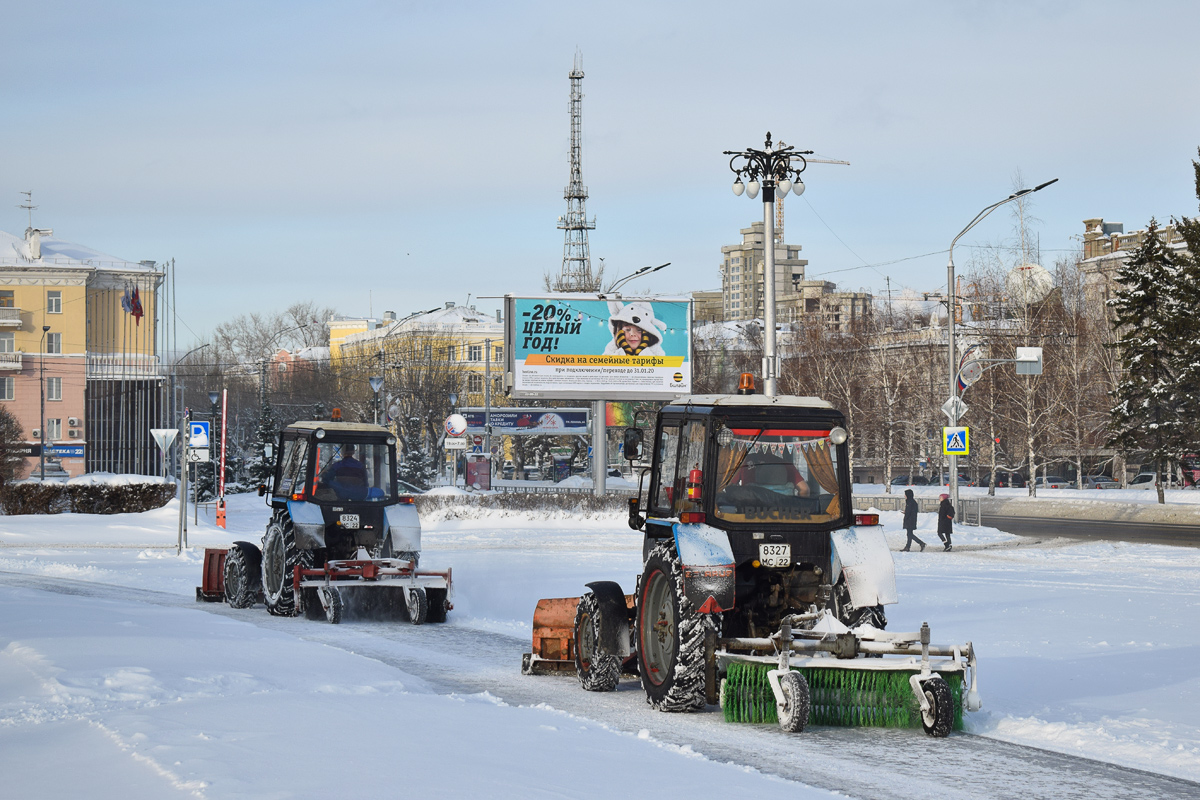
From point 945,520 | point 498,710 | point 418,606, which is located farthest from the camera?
point 945,520

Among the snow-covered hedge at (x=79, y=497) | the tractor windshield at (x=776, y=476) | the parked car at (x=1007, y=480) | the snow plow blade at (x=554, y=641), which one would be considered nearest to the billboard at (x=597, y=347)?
the snow-covered hedge at (x=79, y=497)

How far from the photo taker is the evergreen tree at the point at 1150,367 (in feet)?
144

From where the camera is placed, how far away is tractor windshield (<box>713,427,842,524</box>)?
9.84 meters

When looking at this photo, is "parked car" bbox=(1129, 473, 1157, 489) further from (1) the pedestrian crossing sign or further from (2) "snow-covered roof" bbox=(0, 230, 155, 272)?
(2) "snow-covered roof" bbox=(0, 230, 155, 272)

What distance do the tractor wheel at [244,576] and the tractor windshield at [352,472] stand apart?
187 centimetres

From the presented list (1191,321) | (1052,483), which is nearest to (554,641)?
(1191,321)

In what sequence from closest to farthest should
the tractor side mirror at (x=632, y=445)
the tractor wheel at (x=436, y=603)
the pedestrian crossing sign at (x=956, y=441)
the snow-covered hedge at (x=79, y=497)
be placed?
the tractor side mirror at (x=632, y=445) → the tractor wheel at (x=436, y=603) → the pedestrian crossing sign at (x=956, y=441) → the snow-covered hedge at (x=79, y=497)

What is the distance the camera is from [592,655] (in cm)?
1080

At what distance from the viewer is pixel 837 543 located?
972 cm

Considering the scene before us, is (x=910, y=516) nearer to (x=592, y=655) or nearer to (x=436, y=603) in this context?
(x=436, y=603)

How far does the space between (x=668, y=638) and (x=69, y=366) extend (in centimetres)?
7521

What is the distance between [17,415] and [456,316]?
5215 cm

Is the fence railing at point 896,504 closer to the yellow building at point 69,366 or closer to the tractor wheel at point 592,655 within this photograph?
the tractor wheel at point 592,655

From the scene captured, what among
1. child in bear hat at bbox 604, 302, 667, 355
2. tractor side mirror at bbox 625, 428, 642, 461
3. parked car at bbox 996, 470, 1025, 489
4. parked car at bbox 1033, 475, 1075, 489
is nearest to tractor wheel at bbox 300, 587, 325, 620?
tractor side mirror at bbox 625, 428, 642, 461
